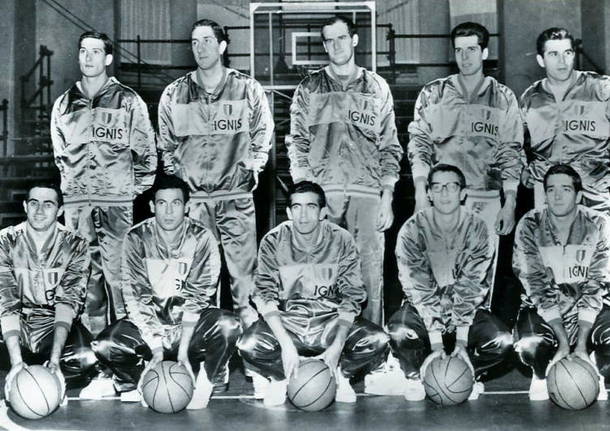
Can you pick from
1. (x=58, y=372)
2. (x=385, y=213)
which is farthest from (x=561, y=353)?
(x=58, y=372)

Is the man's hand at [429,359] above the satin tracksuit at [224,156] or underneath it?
underneath

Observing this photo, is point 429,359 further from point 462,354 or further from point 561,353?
point 561,353

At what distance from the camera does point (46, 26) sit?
6.11 metres

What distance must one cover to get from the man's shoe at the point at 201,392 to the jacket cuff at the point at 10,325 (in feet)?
3.76

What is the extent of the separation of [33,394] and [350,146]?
8.34 ft

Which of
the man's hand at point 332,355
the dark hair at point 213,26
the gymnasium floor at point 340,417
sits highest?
the dark hair at point 213,26

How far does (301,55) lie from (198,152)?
3.50 feet

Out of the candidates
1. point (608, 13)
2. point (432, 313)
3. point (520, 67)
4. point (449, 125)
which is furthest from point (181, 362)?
point (608, 13)

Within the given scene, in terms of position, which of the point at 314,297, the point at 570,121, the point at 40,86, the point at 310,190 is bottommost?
the point at 314,297

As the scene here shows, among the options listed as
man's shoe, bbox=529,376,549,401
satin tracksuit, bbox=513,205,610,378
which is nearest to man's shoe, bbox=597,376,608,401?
satin tracksuit, bbox=513,205,610,378

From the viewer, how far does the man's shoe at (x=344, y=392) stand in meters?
5.15

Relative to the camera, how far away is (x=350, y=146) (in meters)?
5.85

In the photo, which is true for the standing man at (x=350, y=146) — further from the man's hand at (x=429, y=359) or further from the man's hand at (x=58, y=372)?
the man's hand at (x=58, y=372)

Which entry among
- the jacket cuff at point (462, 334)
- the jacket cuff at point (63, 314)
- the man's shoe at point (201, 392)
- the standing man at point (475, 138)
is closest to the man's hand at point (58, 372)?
the jacket cuff at point (63, 314)
